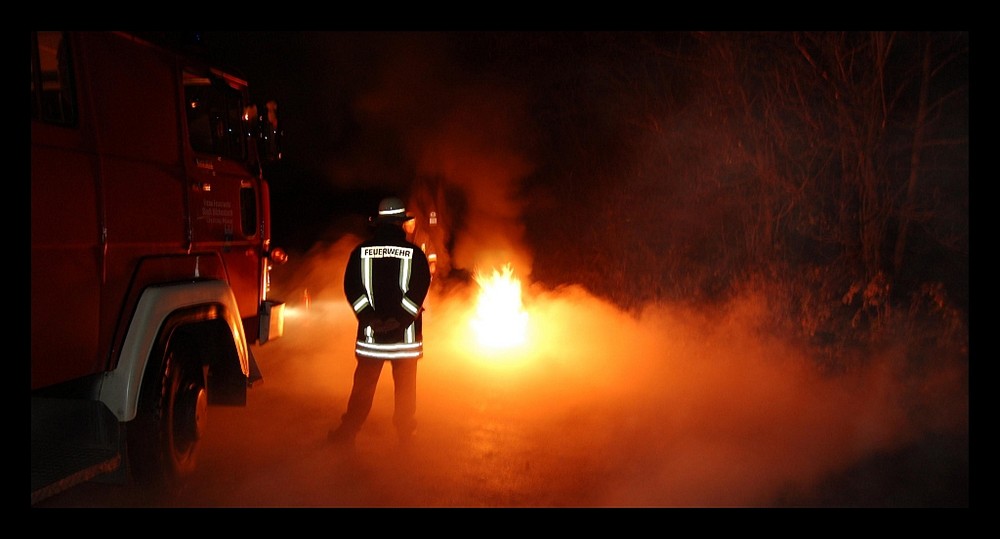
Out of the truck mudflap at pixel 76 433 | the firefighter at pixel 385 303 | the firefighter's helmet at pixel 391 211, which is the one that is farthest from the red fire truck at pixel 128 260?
the firefighter's helmet at pixel 391 211

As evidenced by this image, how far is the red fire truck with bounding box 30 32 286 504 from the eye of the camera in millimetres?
4031

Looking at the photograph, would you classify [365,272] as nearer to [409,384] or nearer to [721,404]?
[409,384]

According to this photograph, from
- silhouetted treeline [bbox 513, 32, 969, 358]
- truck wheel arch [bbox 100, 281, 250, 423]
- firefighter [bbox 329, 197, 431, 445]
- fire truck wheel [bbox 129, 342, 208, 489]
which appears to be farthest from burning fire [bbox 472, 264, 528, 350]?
fire truck wheel [bbox 129, 342, 208, 489]

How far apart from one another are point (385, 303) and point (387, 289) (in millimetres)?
106

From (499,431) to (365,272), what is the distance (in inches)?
70.6

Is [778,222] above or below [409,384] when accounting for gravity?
above

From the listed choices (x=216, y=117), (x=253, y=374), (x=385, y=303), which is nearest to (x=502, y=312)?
(x=385, y=303)

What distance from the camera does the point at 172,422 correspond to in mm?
5141

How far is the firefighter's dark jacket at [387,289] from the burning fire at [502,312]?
5.22m

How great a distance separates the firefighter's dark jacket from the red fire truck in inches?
33.5

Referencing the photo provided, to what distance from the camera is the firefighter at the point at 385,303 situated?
619 centimetres

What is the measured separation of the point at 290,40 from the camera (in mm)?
12578

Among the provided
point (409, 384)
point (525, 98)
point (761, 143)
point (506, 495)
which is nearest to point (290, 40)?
point (525, 98)

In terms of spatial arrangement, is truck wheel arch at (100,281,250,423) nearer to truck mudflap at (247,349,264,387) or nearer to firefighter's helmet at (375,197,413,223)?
truck mudflap at (247,349,264,387)
